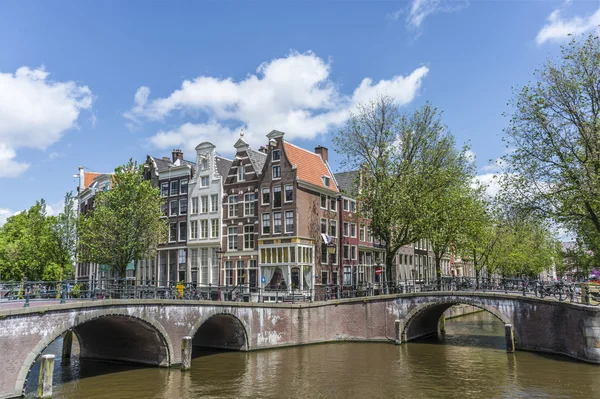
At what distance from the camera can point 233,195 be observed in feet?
149

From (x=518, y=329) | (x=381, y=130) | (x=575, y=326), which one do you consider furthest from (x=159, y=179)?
(x=575, y=326)

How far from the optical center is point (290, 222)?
1630 inches

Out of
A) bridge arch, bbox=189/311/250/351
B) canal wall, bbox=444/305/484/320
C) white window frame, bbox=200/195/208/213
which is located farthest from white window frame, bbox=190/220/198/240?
canal wall, bbox=444/305/484/320

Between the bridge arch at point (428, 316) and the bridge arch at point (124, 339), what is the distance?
16980 millimetres

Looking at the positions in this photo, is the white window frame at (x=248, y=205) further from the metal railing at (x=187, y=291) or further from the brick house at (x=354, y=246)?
the metal railing at (x=187, y=291)

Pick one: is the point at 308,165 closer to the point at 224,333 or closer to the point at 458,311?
the point at 224,333

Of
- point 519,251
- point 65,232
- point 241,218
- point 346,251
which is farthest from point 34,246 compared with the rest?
point 519,251

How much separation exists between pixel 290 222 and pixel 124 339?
17843 mm

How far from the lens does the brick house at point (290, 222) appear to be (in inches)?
1609

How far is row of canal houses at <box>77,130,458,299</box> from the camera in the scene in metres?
41.6

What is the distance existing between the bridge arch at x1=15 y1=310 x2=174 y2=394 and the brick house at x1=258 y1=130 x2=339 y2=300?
48.2ft

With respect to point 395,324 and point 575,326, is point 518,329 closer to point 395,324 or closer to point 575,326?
point 575,326

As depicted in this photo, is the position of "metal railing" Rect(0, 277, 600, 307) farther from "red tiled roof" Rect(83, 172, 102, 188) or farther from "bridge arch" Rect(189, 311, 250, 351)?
"red tiled roof" Rect(83, 172, 102, 188)

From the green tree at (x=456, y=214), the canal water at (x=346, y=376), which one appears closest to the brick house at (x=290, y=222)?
the green tree at (x=456, y=214)
